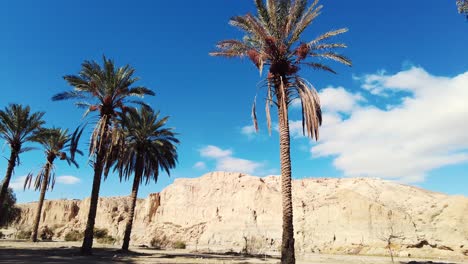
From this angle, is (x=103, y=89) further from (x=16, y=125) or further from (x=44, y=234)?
(x=44, y=234)

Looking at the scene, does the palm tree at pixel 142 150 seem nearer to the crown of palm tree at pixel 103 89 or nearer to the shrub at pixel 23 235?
the crown of palm tree at pixel 103 89

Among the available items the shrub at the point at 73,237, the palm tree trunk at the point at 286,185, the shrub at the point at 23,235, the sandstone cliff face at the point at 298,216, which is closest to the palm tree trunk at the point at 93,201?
the palm tree trunk at the point at 286,185

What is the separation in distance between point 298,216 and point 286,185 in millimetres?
46965

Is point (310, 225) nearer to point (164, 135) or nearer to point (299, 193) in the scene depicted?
point (299, 193)

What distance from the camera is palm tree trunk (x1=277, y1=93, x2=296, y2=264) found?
1357cm

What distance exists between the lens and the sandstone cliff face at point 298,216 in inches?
1695

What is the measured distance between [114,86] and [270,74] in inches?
449

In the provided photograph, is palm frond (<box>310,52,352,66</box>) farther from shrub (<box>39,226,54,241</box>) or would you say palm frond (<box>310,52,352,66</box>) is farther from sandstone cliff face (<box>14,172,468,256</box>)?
shrub (<box>39,226,54,241</box>)

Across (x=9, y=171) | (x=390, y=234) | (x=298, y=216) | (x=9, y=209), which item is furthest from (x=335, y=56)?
(x=9, y=209)

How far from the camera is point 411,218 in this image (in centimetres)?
4866

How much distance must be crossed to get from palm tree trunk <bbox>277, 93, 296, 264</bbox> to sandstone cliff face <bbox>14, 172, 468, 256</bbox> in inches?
724

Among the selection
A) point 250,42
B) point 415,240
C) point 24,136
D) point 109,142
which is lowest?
point 415,240

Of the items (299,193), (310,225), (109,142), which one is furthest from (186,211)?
(109,142)

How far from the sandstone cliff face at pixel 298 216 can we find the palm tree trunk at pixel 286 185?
18394mm
